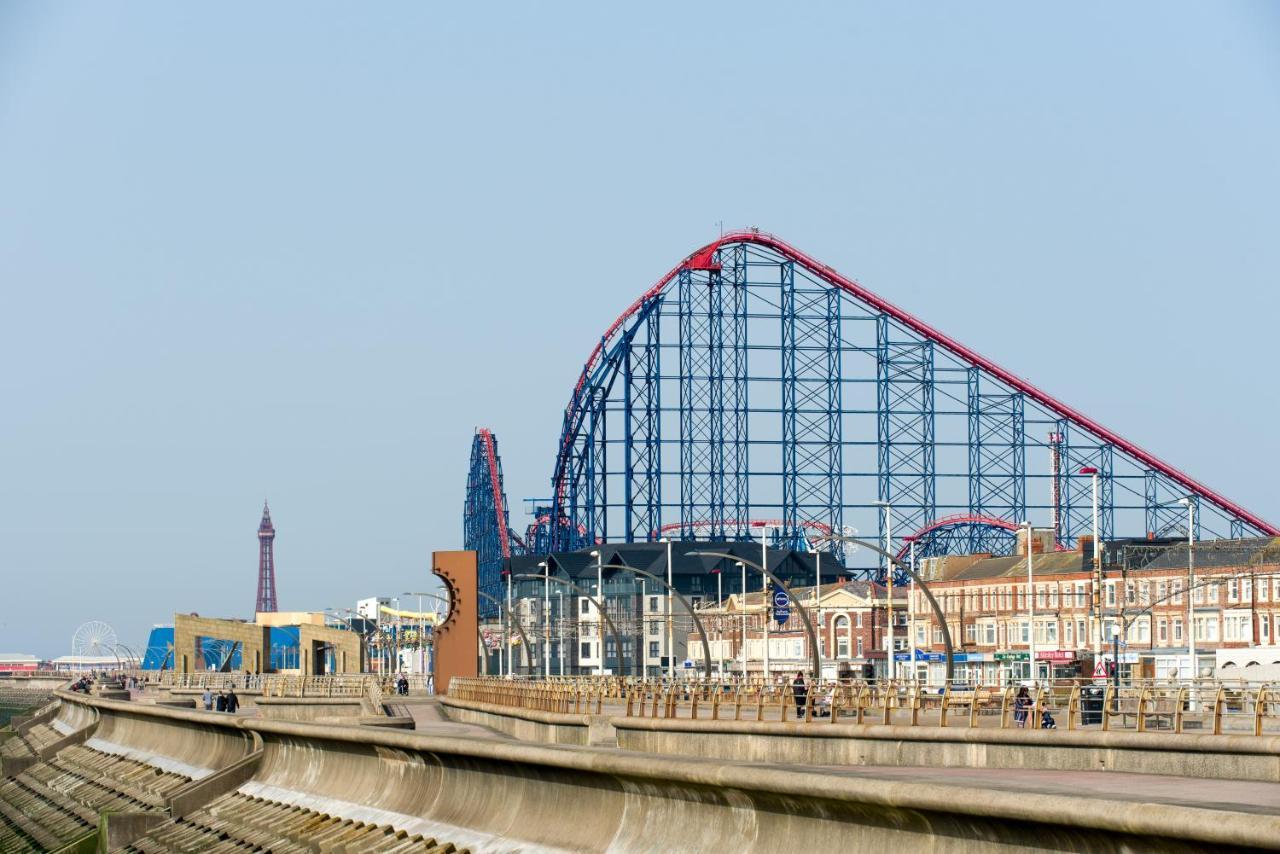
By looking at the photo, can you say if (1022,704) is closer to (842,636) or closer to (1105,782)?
(1105,782)

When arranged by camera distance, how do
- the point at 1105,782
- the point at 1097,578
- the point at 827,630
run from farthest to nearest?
the point at 827,630 → the point at 1097,578 → the point at 1105,782

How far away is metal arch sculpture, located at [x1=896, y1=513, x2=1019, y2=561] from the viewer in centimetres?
10962

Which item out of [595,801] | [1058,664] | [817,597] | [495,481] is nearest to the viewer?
[595,801]

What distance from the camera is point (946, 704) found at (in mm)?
29891

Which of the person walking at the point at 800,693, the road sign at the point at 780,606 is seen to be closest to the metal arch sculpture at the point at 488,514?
the road sign at the point at 780,606

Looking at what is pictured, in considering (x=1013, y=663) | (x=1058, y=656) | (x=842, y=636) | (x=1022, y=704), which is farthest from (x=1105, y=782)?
(x=842, y=636)

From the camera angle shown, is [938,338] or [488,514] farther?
[488,514]

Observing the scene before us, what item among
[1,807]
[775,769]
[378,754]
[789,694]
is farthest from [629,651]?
[775,769]

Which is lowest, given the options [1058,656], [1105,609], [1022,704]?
[1058,656]

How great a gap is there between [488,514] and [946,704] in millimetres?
113862

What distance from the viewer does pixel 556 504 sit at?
390ft

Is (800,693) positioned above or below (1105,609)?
below

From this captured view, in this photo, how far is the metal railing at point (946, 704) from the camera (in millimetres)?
28016

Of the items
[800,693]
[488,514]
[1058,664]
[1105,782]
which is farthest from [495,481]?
[1105,782]
